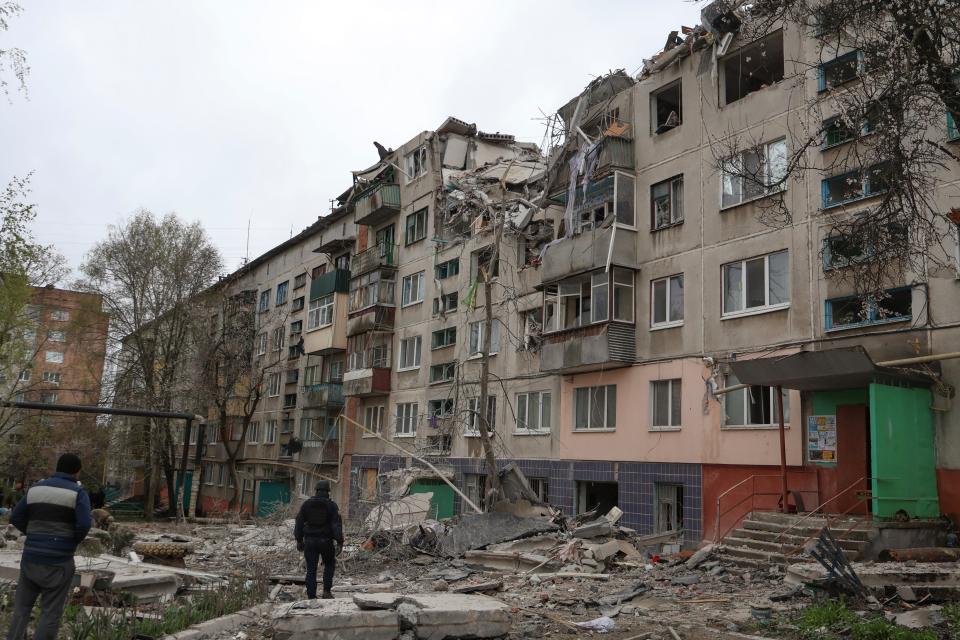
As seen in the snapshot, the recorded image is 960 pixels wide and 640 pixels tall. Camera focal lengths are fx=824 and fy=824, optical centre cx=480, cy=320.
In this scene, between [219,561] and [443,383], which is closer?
[219,561]

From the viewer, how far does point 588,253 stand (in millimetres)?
24797

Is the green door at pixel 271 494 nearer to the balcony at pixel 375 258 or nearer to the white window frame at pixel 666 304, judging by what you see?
the balcony at pixel 375 258

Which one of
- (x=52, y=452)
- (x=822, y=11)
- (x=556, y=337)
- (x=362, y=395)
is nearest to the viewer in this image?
(x=822, y=11)

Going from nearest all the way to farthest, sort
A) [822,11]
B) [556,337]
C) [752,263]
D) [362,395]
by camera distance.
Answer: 1. [822,11]
2. [752,263]
3. [556,337]
4. [362,395]

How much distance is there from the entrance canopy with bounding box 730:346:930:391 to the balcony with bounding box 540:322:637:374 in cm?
569

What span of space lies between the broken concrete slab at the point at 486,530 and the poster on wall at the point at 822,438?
6.10m

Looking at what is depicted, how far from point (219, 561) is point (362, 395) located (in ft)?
62.0

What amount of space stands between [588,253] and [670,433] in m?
5.95

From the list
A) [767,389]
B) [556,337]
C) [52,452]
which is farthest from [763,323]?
[52,452]

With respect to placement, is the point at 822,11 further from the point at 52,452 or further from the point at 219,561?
the point at 52,452

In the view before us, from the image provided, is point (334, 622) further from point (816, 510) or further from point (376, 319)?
point (376, 319)

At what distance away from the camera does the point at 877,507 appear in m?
15.4

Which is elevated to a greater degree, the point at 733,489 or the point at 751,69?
the point at 751,69

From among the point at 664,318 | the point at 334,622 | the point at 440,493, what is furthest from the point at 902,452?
the point at 440,493
